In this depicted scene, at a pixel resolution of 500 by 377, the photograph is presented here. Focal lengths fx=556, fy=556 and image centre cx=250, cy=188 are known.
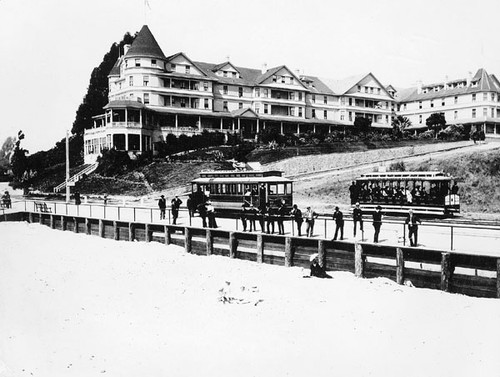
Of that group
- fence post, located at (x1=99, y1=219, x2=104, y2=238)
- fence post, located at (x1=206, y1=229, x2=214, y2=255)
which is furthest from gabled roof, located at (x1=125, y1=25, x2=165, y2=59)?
fence post, located at (x1=206, y1=229, x2=214, y2=255)

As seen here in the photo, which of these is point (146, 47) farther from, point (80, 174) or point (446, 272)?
point (446, 272)

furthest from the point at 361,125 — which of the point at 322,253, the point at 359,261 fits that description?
the point at 359,261

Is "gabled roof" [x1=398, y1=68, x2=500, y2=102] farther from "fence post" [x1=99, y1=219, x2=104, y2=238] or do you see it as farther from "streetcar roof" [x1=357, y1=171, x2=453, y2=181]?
"fence post" [x1=99, y1=219, x2=104, y2=238]

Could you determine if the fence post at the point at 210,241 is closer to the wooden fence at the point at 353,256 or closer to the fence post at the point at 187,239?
the wooden fence at the point at 353,256

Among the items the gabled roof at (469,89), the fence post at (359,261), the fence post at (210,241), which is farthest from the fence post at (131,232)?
the gabled roof at (469,89)

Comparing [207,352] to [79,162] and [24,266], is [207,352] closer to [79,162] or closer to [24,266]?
[24,266]
